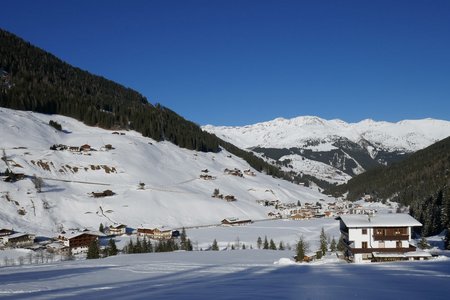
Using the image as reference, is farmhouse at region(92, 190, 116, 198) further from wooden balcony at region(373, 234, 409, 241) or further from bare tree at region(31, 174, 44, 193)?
wooden balcony at region(373, 234, 409, 241)

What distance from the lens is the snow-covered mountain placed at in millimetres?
97312

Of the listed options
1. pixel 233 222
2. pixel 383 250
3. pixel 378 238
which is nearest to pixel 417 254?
pixel 383 250

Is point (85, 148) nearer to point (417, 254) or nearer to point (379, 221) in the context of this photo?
point (379, 221)

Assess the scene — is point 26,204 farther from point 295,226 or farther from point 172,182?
point 295,226

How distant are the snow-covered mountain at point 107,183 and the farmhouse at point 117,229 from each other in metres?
5.53

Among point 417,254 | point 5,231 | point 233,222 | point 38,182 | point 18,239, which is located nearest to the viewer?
point 417,254

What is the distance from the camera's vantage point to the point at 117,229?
→ 92688 millimetres

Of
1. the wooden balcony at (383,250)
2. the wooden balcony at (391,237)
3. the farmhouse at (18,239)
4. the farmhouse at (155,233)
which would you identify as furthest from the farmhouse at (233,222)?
the wooden balcony at (391,237)

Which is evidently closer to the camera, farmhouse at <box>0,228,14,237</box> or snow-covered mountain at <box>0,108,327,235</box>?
farmhouse at <box>0,228,14,237</box>

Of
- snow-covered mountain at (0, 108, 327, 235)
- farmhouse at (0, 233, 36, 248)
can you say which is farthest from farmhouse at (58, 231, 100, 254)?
snow-covered mountain at (0, 108, 327, 235)

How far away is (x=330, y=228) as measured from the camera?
111 metres

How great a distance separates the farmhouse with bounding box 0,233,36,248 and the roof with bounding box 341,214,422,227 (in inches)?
2207

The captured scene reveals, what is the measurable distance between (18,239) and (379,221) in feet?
207

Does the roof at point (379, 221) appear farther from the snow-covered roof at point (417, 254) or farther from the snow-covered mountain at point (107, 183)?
the snow-covered mountain at point (107, 183)
